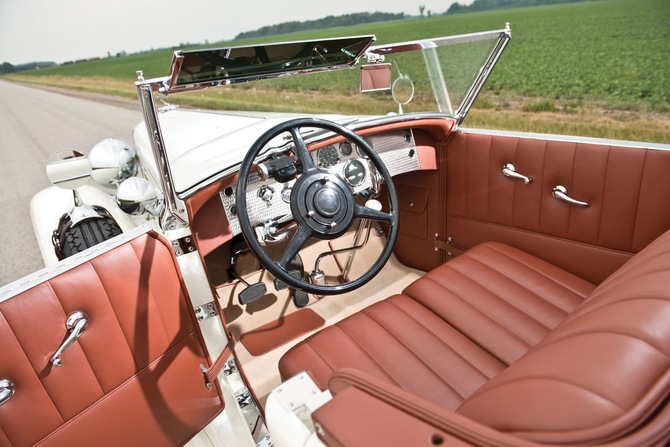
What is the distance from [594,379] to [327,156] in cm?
156

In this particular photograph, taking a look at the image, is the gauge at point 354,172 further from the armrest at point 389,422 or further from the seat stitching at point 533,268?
the armrest at point 389,422

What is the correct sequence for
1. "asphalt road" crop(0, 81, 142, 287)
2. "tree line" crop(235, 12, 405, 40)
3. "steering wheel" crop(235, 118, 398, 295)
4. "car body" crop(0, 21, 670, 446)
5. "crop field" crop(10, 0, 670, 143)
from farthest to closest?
1. "tree line" crop(235, 12, 405, 40)
2. "crop field" crop(10, 0, 670, 143)
3. "asphalt road" crop(0, 81, 142, 287)
4. "steering wheel" crop(235, 118, 398, 295)
5. "car body" crop(0, 21, 670, 446)

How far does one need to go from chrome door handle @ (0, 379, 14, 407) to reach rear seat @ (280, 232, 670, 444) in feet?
2.47

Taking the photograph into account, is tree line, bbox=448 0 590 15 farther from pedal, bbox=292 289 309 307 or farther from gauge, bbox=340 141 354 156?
pedal, bbox=292 289 309 307

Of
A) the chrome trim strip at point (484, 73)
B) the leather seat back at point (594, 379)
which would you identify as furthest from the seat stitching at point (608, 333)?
the chrome trim strip at point (484, 73)

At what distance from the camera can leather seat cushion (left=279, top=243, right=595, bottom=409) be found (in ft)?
4.34

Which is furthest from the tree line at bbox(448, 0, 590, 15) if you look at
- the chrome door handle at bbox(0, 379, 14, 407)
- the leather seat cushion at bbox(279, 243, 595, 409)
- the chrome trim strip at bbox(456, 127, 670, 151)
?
the chrome door handle at bbox(0, 379, 14, 407)

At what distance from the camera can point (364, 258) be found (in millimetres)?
2770

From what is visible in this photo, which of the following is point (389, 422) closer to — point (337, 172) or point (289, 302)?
point (337, 172)

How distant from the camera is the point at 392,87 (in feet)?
7.18

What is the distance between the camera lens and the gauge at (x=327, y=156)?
76.3 inches

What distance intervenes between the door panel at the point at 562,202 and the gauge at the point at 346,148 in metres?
0.62

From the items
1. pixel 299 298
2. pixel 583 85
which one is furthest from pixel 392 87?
pixel 583 85

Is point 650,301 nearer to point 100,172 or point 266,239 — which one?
point 266,239
